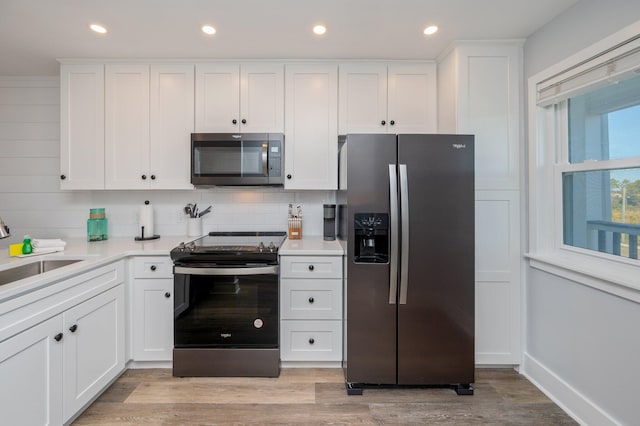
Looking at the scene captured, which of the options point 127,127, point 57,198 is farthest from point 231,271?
point 57,198

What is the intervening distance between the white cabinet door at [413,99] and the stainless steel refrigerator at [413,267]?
2.11ft

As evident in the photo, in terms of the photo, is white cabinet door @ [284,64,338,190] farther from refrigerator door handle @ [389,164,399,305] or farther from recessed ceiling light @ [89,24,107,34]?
recessed ceiling light @ [89,24,107,34]

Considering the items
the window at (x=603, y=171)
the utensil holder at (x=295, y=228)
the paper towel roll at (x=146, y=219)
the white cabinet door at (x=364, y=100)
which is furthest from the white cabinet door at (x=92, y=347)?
the window at (x=603, y=171)

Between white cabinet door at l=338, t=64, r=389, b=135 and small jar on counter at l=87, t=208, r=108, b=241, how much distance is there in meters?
2.24

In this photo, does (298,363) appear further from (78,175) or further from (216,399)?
(78,175)

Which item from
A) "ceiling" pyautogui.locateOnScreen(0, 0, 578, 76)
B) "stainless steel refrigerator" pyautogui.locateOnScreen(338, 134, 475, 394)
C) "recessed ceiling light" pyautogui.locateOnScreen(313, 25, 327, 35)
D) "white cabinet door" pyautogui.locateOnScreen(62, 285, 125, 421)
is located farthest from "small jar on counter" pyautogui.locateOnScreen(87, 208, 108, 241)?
"recessed ceiling light" pyautogui.locateOnScreen(313, 25, 327, 35)

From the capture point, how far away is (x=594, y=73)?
1.69 metres

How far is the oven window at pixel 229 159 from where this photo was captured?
2453 mm

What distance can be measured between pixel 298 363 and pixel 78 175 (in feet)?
7.75

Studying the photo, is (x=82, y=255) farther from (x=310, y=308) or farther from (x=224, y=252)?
(x=310, y=308)

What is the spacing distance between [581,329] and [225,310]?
223 cm

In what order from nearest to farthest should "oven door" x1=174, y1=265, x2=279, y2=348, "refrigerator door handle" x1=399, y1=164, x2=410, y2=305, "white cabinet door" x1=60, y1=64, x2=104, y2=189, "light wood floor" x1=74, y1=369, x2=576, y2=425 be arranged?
"light wood floor" x1=74, y1=369, x2=576, y2=425 → "refrigerator door handle" x1=399, y1=164, x2=410, y2=305 → "oven door" x1=174, y1=265, x2=279, y2=348 → "white cabinet door" x1=60, y1=64, x2=104, y2=189

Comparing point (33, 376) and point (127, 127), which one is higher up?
point (127, 127)

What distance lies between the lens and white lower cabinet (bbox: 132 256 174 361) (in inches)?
88.3
